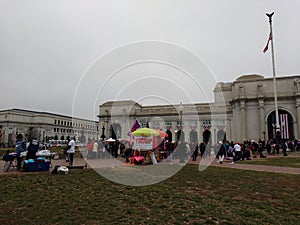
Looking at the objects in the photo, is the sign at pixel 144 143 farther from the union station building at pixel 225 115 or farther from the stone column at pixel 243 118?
the stone column at pixel 243 118

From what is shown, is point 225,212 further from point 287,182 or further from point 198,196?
point 287,182

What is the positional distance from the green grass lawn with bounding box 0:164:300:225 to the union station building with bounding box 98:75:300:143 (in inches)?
1534

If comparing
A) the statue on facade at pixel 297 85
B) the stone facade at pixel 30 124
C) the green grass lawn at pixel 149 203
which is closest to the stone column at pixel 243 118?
the statue on facade at pixel 297 85

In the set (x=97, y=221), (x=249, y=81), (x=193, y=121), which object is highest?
(x=249, y=81)

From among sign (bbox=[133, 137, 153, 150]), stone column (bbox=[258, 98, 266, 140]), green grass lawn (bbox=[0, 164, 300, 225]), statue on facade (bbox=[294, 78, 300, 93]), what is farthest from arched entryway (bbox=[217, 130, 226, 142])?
green grass lawn (bbox=[0, 164, 300, 225])

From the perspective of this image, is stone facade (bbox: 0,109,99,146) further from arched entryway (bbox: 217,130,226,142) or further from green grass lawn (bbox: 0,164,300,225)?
green grass lawn (bbox: 0,164,300,225)

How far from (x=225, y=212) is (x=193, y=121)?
6055 cm

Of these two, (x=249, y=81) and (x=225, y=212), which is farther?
(x=249, y=81)

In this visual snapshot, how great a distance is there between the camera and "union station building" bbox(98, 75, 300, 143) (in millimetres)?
51594

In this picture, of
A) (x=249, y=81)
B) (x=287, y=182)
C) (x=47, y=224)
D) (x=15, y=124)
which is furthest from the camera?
(x=15, y=124)

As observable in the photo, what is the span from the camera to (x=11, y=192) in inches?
315

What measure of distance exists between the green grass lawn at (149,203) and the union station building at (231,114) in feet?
128

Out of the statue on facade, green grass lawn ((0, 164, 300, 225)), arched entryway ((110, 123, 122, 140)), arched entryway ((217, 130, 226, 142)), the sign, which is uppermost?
the statue on facade

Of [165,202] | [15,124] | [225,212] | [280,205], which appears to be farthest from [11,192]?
[15,124]
